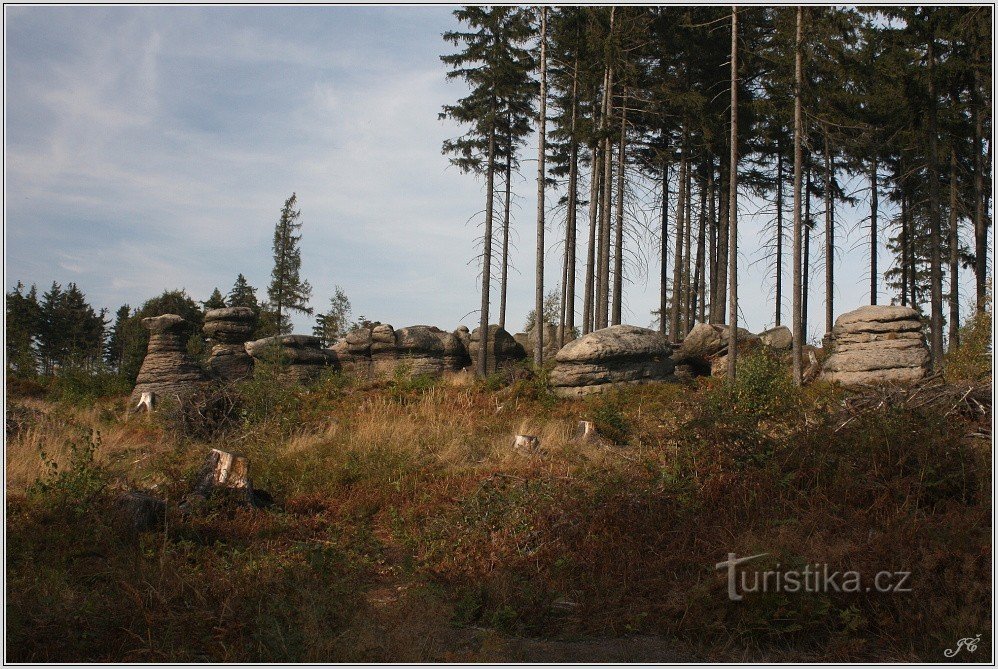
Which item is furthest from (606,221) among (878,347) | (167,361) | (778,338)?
(167,361)

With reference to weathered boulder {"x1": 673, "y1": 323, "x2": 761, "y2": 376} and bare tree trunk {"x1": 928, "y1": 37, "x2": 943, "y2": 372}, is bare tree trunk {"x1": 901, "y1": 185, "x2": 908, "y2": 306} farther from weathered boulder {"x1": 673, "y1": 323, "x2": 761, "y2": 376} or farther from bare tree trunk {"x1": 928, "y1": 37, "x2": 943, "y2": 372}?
weathered boulder {"x1": 673, "y1": 323, "x2": 761, "y2": 376}

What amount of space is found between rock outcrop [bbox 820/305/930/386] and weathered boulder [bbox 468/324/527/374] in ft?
35.4

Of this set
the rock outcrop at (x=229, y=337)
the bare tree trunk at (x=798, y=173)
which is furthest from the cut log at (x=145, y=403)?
the bare tree trunk at (x=798, y=173)

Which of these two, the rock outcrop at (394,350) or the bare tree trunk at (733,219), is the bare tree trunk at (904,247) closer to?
the bare tree trunk at (733,219)

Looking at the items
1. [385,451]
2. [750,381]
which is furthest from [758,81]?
[385,451]

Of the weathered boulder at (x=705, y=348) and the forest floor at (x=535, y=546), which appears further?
the weathered boulder at (x=705, y=348)

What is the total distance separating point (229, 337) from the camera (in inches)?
1008

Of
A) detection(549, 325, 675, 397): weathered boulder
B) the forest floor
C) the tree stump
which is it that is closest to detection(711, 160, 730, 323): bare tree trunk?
detection(549, 325, 675, 397): weathered boulder

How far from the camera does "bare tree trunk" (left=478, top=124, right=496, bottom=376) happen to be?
2459cm

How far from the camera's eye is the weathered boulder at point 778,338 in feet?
78.6

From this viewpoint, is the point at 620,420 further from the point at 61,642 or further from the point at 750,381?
the point at 61,642

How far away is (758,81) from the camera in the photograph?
23.9 meters

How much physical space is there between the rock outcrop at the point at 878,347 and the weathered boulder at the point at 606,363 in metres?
4.66

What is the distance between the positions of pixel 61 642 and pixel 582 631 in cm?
337
